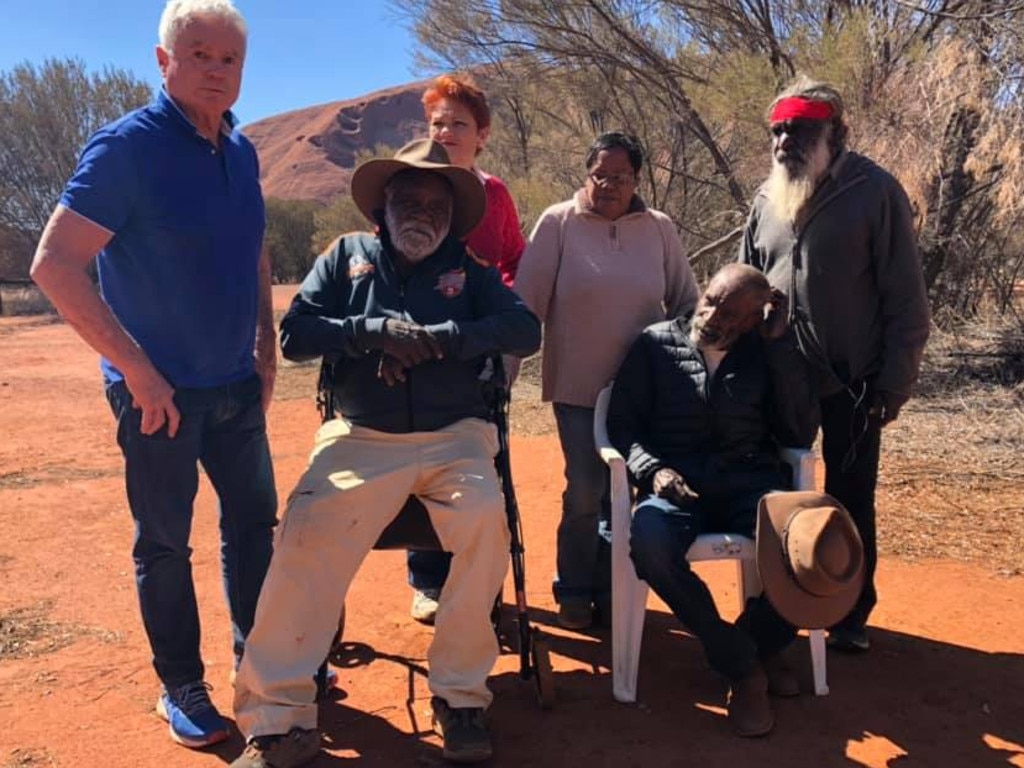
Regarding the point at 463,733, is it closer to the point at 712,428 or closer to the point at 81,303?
the point at 712,428

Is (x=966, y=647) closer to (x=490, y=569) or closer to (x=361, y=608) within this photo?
(x=490, y=569)

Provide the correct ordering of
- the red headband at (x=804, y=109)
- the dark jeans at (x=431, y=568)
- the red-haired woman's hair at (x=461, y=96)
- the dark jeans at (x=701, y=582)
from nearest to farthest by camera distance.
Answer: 1. the dark jeans at (x=701, y=582)
2. the red headband at (x=804, y=109)
3. the red-haired woman's hair at (x=461, y=96)
4. the dark jeans at (x=431, y=568)

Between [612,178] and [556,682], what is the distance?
1897 mm

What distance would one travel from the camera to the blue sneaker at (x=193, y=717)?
9.62 feet

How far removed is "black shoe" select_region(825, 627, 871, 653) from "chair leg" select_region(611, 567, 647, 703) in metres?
0.88

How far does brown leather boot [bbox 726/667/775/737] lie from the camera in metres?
2.97

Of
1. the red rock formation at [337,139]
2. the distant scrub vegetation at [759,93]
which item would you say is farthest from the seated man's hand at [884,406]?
the red rock formation at [337,139]

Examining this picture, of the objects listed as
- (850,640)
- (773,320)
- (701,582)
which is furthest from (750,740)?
(773,320)

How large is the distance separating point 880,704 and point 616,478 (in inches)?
46.3

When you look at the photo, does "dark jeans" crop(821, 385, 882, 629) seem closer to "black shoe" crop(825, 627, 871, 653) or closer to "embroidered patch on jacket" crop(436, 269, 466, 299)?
"black shoe" crop(825, 627, 871, 653)

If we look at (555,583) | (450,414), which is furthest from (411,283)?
(555,583)

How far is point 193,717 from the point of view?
Answer: 2.97m

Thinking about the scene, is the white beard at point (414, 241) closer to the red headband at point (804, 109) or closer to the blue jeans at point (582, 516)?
the blue jeans at point (582, 516)

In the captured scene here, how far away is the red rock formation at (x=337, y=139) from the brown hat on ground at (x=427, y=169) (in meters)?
54.1
